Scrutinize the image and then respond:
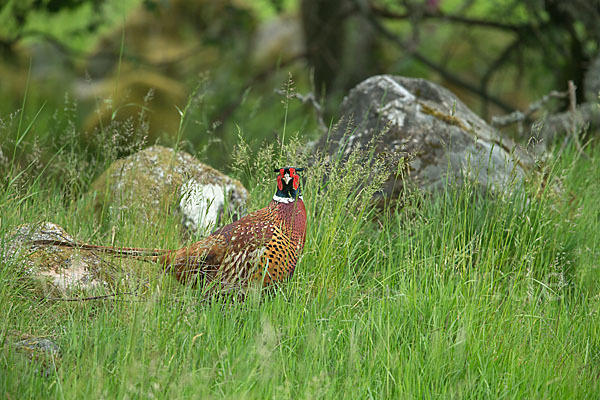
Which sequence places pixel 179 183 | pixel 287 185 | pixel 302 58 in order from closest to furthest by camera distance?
pixel 287 185, pixel 179 183, pixel 302 58

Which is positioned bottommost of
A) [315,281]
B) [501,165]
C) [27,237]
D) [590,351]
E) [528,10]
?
[590,351]

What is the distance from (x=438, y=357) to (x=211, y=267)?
42.2 inches

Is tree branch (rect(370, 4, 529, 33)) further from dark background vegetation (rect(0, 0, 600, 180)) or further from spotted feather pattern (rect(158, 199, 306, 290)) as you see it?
spotted feather pattern (rect(158, 199, 306, 290))

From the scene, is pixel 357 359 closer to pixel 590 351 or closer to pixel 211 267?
pixel 211 267

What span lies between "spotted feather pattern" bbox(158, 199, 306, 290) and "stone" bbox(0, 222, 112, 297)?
1.11 feet

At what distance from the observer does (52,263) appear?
3.07 meters

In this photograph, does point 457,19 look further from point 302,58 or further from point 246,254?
point 246,254

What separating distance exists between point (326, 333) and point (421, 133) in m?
1.82

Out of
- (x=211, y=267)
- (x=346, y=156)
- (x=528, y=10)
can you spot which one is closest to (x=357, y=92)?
(x=346, y=156)

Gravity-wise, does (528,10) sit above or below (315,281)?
above

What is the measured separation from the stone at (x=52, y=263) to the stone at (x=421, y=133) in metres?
1.55

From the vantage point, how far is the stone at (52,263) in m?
2.82

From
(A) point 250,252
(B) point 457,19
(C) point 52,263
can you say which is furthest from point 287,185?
(B) point 457,19

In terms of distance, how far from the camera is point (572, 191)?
4.22m
